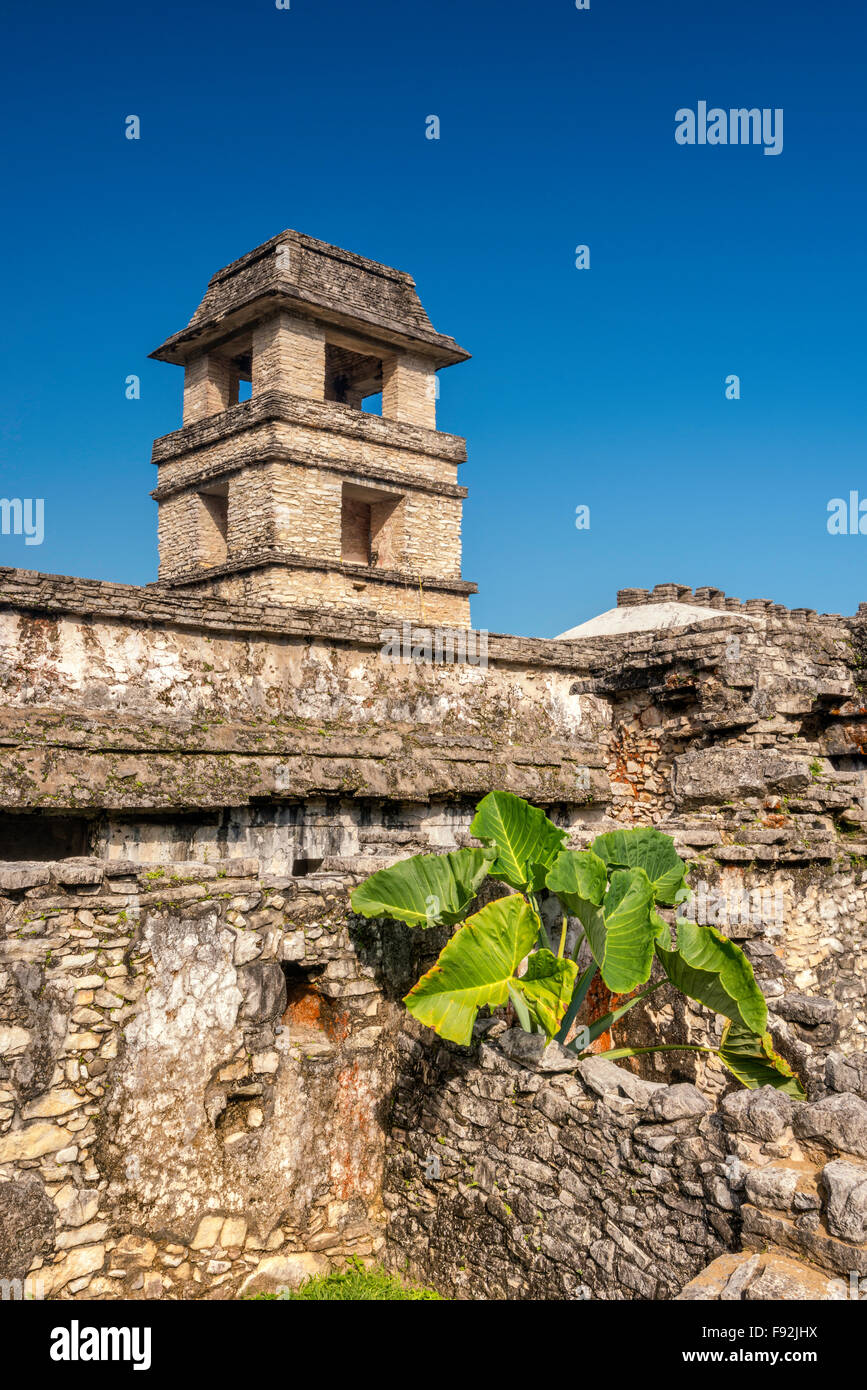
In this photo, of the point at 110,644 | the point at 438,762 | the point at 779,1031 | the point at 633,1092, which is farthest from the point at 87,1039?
the point at 438,762

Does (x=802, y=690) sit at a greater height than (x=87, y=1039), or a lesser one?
greater

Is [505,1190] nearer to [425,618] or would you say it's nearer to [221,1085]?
[221,1085]

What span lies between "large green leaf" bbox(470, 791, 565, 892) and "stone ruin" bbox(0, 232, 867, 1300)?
2.49 ft

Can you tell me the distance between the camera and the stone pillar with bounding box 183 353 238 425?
768 inches

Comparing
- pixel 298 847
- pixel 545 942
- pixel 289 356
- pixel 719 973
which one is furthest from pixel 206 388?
pixel 719 973

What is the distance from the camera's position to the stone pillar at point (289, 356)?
17.8 m

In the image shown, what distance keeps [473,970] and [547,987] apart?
55 cm

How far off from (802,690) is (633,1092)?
5422 millimetres

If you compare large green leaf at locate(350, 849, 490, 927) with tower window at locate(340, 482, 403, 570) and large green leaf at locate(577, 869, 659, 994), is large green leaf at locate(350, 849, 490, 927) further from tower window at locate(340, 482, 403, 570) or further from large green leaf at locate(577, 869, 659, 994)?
tower window at locate(340, 482, 403, 570)

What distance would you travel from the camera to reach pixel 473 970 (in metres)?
4.89

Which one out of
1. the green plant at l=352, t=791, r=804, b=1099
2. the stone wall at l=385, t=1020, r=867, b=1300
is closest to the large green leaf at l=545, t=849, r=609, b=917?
the green plant at l=352, t=791, r=804, b=1099

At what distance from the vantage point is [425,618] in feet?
61.4

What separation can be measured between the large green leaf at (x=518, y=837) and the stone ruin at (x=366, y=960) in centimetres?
76

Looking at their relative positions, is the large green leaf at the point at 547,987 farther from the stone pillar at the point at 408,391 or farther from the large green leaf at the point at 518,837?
the stone pillar at the point at 408,391
